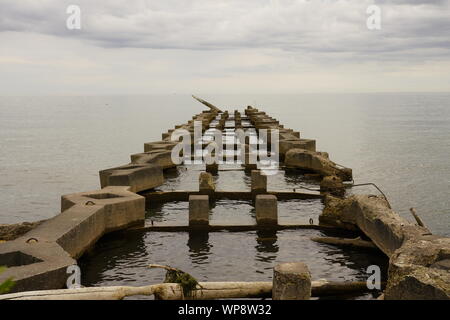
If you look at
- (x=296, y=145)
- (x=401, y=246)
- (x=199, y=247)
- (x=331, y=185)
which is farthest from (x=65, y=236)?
(x=296, y=145)

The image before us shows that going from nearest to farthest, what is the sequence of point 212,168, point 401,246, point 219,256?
point 401,246, point 219,256, point 212,168

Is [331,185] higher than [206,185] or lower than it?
lower

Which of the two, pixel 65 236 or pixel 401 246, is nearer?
pixel 401 246

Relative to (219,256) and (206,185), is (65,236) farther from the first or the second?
(206,185)

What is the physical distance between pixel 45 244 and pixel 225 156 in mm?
20891

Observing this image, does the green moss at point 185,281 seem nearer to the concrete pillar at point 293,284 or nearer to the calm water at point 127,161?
the concrete pillar at point 293,284

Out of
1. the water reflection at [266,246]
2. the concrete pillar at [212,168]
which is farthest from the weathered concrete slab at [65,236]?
the concrete pillar at [212,168]

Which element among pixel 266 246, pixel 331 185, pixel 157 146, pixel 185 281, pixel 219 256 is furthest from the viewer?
pixel 157 146

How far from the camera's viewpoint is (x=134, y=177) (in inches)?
833

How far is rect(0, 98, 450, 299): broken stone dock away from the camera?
1002 cm

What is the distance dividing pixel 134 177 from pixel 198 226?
212 inches

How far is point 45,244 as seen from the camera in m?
12.3

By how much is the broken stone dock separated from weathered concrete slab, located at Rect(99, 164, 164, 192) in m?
0.03
